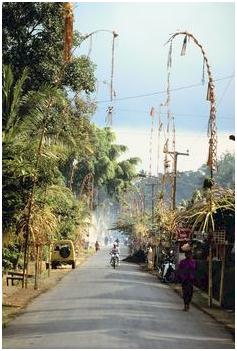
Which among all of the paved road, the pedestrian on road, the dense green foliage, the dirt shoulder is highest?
the dense green foliage

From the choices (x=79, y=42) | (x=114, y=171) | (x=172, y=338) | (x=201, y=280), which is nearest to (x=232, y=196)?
(x=201, y=280)

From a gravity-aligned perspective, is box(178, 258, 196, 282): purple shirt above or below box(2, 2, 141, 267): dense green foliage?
below

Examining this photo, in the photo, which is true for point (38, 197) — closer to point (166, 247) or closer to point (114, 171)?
point (166, 247)

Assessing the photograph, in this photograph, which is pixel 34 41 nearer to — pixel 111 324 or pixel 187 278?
pixel 187 278

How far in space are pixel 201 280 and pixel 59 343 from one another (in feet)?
55.6

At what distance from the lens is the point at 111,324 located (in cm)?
1396

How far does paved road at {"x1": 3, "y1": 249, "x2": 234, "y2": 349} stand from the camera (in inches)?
457

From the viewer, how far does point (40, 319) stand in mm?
15242

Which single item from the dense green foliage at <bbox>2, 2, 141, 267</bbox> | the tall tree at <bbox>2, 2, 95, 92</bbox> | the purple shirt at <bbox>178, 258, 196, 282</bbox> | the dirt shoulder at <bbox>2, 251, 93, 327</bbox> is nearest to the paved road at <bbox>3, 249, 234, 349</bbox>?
the dirt shoulder at <bbox>2, 251, 93, 327</bbox>

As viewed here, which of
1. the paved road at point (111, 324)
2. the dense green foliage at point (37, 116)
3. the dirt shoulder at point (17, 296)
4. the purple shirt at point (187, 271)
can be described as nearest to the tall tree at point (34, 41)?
the dense green foliage at point (37, 116)

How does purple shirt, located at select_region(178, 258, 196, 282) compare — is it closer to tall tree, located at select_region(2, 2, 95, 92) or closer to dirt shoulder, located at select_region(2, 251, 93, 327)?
dirt shoulder, located at select_region(2, 251, 93, 327)

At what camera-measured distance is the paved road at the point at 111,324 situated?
38.1 feet

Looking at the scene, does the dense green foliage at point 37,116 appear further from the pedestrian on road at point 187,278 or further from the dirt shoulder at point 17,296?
the pedestrian on road at point 187,278

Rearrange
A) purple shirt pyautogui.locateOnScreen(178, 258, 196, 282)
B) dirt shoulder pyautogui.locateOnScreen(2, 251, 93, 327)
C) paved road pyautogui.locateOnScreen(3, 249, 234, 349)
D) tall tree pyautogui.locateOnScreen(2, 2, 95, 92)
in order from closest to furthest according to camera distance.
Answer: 1. paved road pyautogui.locateOnScreen(3, 249, 234, 349)
2. dirt shoulder pyautogui.locateOnScreen(2, 251, 93, 327)
3. purple shirt pyautogui.locateOnScreen(178, 258, 196, 282)
4. tall tree pyautogui.locateOnScreen(2, 2, 95, 92)
